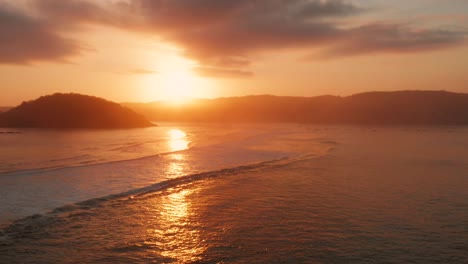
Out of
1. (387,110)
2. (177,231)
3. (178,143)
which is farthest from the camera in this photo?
(387,110)

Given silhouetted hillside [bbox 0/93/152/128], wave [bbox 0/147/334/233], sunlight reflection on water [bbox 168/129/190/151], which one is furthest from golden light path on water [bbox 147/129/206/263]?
silhouetted hillside [bbox 0/93/152/128]

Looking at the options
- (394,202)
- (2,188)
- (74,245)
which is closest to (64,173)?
(2,188)

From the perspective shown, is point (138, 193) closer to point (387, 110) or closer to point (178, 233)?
point (178, 233)

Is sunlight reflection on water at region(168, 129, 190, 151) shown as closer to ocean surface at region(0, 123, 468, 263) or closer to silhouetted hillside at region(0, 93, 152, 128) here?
ocean surface at region(0, 123, 468, 263)

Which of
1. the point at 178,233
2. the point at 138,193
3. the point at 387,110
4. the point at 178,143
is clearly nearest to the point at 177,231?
the point at 178,233

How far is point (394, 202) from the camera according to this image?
51.9 ft

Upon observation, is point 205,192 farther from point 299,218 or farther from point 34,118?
point 34,118

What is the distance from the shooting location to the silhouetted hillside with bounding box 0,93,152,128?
329 ft

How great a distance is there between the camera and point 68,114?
4038 inches

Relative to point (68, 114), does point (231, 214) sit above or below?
below

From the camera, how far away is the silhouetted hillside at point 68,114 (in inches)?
3947

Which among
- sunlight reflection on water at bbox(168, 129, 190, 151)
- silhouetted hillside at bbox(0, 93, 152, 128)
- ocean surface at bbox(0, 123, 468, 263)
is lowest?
ocean surface at bbox(0, 123, 468, 263)

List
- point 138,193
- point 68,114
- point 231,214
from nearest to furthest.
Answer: point 231,214, point 138,193, point 68,114

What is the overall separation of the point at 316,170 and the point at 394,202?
9.15m
